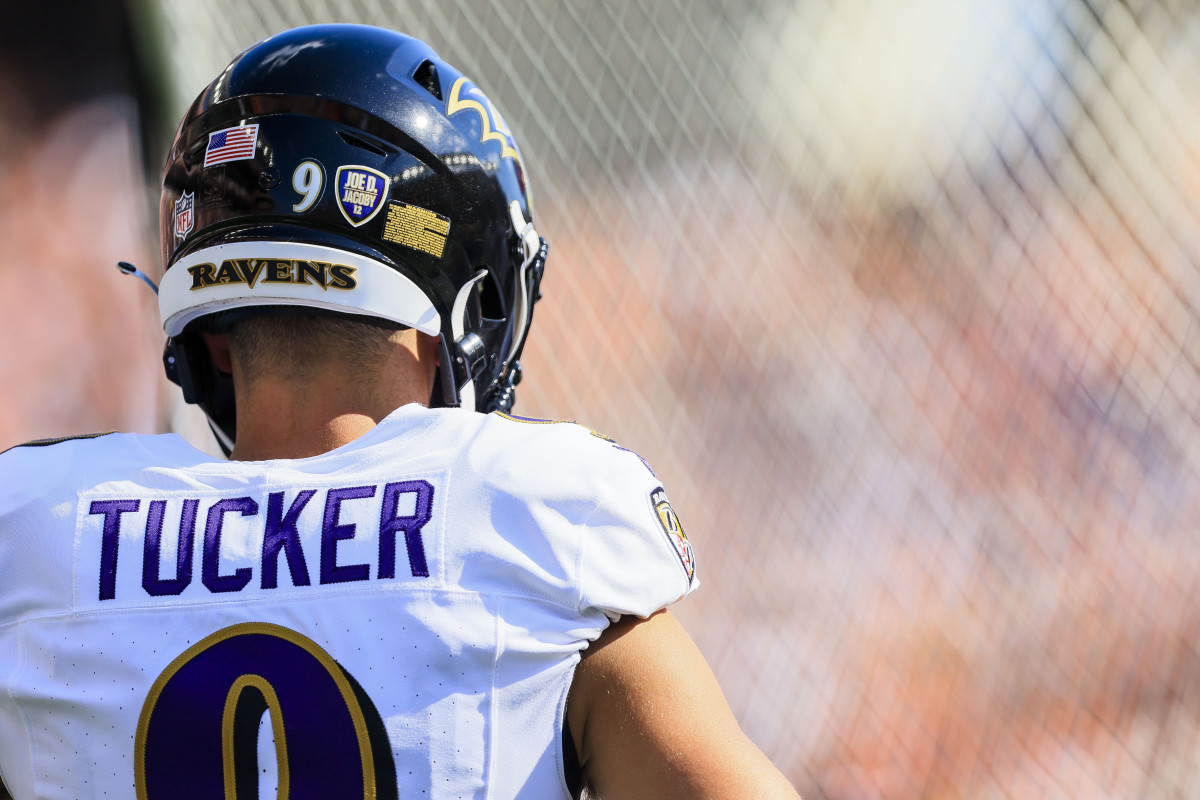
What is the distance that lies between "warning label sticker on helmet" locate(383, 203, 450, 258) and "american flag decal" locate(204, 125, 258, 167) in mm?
188

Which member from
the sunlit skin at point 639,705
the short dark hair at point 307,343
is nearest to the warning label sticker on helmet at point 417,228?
the short dark hair at point 307,343

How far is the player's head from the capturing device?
1.10 meters

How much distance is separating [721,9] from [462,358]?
160 centimetres

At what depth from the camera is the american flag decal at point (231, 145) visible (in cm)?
115

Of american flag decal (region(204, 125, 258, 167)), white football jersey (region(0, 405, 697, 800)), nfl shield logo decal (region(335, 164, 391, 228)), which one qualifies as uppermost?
american flag decal (region(204, 125, 258, 167))

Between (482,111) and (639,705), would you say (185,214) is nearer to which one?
(482,111)

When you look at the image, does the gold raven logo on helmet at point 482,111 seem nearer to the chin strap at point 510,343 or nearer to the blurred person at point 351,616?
the chin strap at point 510,343

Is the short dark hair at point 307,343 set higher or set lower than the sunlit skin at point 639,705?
higher

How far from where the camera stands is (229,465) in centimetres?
95

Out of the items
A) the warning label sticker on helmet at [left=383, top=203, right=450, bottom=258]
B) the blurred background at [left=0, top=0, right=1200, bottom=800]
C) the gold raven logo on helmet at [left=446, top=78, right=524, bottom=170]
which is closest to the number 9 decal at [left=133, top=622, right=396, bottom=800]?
the warning label sticker on helmet at [left=383, top=203, right=450, bottom=258]

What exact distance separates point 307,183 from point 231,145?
0.12 metres

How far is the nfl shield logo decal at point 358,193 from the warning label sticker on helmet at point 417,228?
0.06ft

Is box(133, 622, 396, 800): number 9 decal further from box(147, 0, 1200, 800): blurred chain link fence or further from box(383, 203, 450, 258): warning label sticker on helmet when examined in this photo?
box(147, 0, 1200, 800): blurred chain link fence

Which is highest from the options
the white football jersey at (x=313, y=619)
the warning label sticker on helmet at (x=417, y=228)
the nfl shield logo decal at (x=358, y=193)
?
the nfl shield logo decal at (x=358, y=193)
